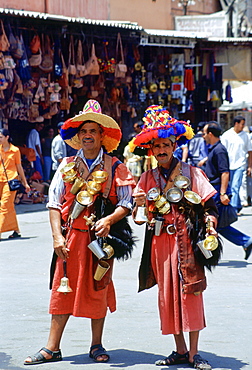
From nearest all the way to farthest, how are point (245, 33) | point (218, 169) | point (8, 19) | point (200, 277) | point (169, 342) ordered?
point (200, 277) < point (169, 342) < point (218, 169) < point (8, 19) < point (245, 33)

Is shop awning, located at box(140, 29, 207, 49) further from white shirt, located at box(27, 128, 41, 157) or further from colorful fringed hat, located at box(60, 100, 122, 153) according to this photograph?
colorful fringed hat, located at box(60, 100, 122, 153)

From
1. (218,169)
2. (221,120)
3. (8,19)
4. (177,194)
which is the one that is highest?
(8,19)

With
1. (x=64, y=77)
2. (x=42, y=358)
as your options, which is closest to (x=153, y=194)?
(x=42, y=358)

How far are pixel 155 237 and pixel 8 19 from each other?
37.6 ft

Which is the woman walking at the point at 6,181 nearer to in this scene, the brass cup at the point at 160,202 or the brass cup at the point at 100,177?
the brass cup at the point at 100,177

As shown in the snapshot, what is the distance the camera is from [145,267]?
557 centimetres

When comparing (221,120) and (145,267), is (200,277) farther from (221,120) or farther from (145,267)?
(221,120)

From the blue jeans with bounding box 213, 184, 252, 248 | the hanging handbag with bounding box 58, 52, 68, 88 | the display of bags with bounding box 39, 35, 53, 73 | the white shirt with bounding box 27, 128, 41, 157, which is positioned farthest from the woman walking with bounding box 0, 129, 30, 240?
the white shirt with bounding box 27, 128, 41, 157

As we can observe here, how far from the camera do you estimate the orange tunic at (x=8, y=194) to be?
1190cm

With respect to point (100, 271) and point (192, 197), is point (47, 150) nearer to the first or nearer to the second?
point (100, 271)

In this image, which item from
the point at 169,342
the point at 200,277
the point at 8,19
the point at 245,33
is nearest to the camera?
the point at 200,277

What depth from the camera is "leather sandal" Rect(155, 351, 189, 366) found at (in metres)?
5.53

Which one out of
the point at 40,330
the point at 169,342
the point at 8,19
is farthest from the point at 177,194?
the point at 8,19

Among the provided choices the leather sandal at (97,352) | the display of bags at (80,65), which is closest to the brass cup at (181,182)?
the leather sandal at (97,352)
